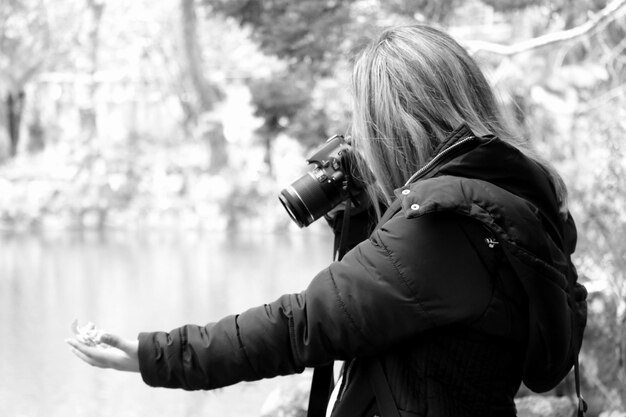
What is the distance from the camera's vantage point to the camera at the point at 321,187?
1.89 m

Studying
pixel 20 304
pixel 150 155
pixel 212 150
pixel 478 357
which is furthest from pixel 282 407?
pixel 150 155

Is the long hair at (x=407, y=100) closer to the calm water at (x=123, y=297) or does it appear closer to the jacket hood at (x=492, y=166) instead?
the jacket hood at (x=492, y=166)

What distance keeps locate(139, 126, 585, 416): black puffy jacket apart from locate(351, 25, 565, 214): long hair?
0.09 metres

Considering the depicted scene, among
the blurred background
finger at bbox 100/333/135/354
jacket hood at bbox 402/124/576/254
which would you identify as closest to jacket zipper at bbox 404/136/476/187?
jacket hood at bbox 402/124/576/254

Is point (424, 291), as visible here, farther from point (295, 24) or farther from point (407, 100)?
point (295, 24)

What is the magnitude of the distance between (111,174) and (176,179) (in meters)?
1.71

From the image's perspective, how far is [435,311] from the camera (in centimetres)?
142

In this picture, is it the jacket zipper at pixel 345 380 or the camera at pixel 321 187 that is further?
the camera at pixel 321 187

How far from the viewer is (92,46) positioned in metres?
23.1

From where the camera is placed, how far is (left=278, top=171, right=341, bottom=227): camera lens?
6.18 ft

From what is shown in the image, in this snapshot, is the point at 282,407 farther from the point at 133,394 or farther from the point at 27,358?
the point at 27,358

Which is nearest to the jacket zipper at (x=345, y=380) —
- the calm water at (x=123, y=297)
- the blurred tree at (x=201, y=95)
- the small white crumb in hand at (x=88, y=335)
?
the small white crumb in hand at (x=88, y=335)

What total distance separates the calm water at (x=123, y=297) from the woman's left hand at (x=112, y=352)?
9.59ft

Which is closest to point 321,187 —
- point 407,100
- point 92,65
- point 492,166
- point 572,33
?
point 407,100
